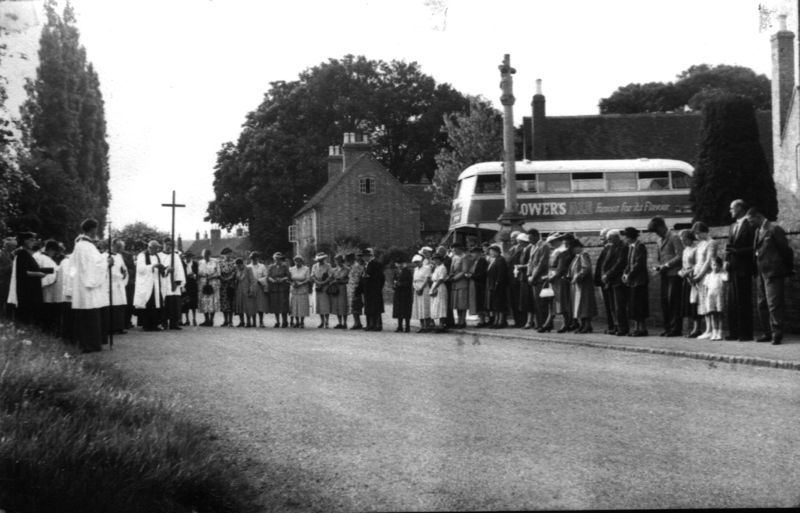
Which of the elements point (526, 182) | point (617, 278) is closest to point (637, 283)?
point (617, 278)

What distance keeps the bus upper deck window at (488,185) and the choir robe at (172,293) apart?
632 inches

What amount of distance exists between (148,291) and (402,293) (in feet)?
17.0

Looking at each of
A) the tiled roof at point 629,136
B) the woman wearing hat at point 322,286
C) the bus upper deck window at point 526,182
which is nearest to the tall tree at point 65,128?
the woman wearing hat at point 322,286

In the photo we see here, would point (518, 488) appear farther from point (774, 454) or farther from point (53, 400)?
point (53, 400)

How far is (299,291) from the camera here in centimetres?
2291

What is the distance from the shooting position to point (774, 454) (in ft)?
21.6

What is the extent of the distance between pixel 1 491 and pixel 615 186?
31824mm

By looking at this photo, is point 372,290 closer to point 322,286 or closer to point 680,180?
point 322,286

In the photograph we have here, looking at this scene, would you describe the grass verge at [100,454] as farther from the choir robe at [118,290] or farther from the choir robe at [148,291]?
the choir robe at [148,291]

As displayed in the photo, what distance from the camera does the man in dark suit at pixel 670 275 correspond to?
609 inches

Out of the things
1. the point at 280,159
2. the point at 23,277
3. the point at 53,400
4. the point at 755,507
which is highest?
the point at 280,159

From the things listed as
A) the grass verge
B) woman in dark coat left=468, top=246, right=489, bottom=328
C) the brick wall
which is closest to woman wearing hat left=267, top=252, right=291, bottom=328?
the brick wall

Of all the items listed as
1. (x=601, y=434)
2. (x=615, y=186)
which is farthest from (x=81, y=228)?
(x=615, y=186)

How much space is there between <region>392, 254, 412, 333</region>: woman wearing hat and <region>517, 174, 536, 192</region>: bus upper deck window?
1507 cm
